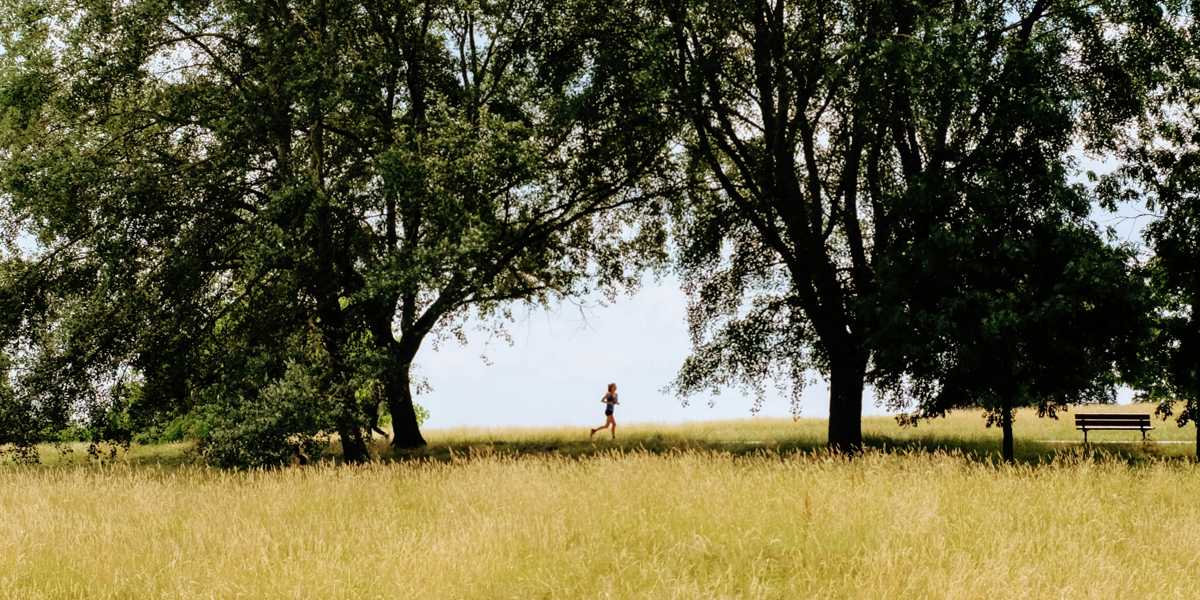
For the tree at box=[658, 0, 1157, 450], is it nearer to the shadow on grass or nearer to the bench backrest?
the shadow on grass

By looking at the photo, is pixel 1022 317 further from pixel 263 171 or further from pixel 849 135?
pixel 263 171

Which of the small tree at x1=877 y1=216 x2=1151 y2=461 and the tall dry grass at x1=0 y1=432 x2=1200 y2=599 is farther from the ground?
the small tree at x1=877 y1=216 x2=1151 y2=461

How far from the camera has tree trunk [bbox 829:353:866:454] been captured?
21.1 m

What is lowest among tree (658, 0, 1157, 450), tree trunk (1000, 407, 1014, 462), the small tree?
tree trunk (1000, 407, 1014, 462)

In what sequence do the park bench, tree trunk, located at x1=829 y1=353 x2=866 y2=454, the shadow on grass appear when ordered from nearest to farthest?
tree trunk, located at x1=829 y1=353 x2=866 y2=454, the shadow on grass, the park bench

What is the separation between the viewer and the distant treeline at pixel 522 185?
17359 millimetres

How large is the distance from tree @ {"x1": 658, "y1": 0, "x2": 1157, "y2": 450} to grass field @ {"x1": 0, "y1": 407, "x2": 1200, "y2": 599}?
316 inches

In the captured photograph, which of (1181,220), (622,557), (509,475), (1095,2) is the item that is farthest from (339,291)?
(1181,220)

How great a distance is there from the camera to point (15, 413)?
63.1 ft

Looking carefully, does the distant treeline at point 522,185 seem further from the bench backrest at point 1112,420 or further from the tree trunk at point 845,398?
the bench backrest at point 1112,420

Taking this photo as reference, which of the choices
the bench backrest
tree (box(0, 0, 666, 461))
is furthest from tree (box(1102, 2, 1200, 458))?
tree (box(0, 0, 666, 461))

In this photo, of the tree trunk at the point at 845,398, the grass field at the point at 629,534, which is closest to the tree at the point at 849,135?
the tree trunk at the point at 845,398

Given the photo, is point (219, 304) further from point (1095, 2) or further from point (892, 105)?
point (1095, 2)

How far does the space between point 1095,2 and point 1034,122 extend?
303 cm
